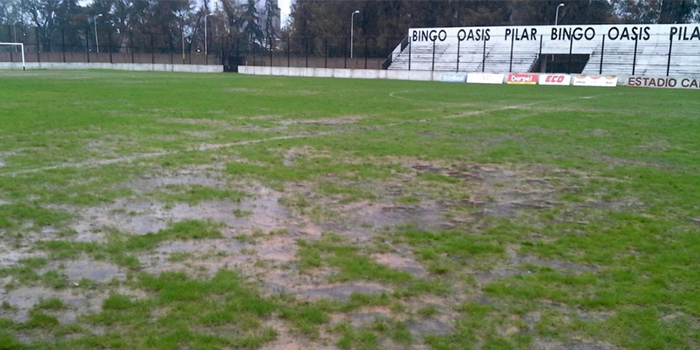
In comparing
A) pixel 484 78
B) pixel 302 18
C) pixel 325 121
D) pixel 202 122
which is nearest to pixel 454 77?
pixel 484 78

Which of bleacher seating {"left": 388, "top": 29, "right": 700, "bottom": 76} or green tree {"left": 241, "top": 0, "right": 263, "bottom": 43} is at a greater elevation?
green tree {"left": 241, "top": 0, "right": 263, "bottom": 43}

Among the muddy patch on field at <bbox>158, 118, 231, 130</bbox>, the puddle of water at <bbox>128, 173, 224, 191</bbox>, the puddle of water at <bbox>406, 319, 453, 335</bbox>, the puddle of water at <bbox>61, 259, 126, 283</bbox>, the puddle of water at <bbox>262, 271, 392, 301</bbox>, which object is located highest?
the muddy patch on field at <bbox>158, 118, 231, 130</bbox>

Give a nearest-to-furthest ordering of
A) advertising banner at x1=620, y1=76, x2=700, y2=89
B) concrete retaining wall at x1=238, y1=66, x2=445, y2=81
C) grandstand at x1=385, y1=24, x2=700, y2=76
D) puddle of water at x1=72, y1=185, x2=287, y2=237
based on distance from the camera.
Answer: puddle of water at x1=72, y1=185, x2=287, y2=237 < advertising banner at x1=620, y1=76, x2=700, y2=89 < grandstand at x1=385, y1=24, x2=700, y2=76 < concrete retaining wall at x1=238, y1=66, x2=445, y2=81

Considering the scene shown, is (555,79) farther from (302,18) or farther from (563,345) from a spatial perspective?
(302,18)

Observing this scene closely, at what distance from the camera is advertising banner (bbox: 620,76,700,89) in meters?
39.5

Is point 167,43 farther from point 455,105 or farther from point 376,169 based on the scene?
point 376,169

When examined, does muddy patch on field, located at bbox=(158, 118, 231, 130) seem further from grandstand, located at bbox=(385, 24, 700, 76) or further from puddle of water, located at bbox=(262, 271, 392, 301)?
grandstand, located at bbox=(385, 24, 700, 76)

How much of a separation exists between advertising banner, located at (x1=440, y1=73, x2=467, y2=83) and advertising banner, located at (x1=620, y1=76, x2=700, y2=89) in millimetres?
→ 11747

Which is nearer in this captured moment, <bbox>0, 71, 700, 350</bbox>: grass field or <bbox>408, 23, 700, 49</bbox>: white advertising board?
<bbox>0, 71, 700, 350</bbox>: grass field

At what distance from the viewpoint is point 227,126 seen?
1527cm

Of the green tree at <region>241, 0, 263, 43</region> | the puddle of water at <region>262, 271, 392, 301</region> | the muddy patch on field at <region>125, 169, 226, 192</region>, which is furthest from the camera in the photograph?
the green tree at <region>241, 0, 263, 43</region>

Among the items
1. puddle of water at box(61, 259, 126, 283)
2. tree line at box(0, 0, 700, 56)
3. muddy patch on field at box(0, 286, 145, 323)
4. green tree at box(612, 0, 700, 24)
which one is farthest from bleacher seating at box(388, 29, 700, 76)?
muddy patch on field at box(0, 286, 145, 323)

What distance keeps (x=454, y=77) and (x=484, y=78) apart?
2484mm

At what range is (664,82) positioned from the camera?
40.8m
